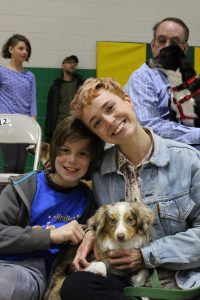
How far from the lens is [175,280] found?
60.1 inches

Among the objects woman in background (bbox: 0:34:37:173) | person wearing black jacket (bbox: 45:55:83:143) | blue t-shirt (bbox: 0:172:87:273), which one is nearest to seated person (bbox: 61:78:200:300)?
blue t-shirt (bbox: 0:172:87:273)

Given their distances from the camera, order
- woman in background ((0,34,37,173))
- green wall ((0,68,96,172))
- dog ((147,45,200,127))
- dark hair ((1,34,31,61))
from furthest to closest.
Result: green wall ((0,68,96,172)) → dark hair ((1,34,31,61)) → woman in background ((0,34,37,173)) → dog ((147,45,200,127))

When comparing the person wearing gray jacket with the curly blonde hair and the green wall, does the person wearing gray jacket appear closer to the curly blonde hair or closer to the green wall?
the curly blonde hair

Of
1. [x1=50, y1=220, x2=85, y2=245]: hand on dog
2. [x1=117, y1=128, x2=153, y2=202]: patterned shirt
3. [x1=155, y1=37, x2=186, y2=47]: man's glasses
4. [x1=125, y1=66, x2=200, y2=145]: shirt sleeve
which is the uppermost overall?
[x1=155, y1=37, x2=186, y2=47]: man's glasses

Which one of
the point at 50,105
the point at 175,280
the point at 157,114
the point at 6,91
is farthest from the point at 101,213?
the point at 50,105

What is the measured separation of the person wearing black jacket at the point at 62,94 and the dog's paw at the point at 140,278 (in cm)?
467

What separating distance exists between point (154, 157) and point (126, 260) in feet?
1.29

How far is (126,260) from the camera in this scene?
154cm

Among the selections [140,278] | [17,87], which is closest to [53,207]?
[140,278]

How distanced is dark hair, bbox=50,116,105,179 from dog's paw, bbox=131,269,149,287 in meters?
0.47

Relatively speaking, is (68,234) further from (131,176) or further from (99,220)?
(131,176)

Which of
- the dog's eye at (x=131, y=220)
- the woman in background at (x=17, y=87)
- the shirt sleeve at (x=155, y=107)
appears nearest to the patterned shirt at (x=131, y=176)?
the dog's eye at (x=131, y=220)

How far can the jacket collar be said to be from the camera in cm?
162

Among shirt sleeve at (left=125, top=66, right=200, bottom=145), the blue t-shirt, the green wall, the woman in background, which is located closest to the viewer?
the blue t-shirt
